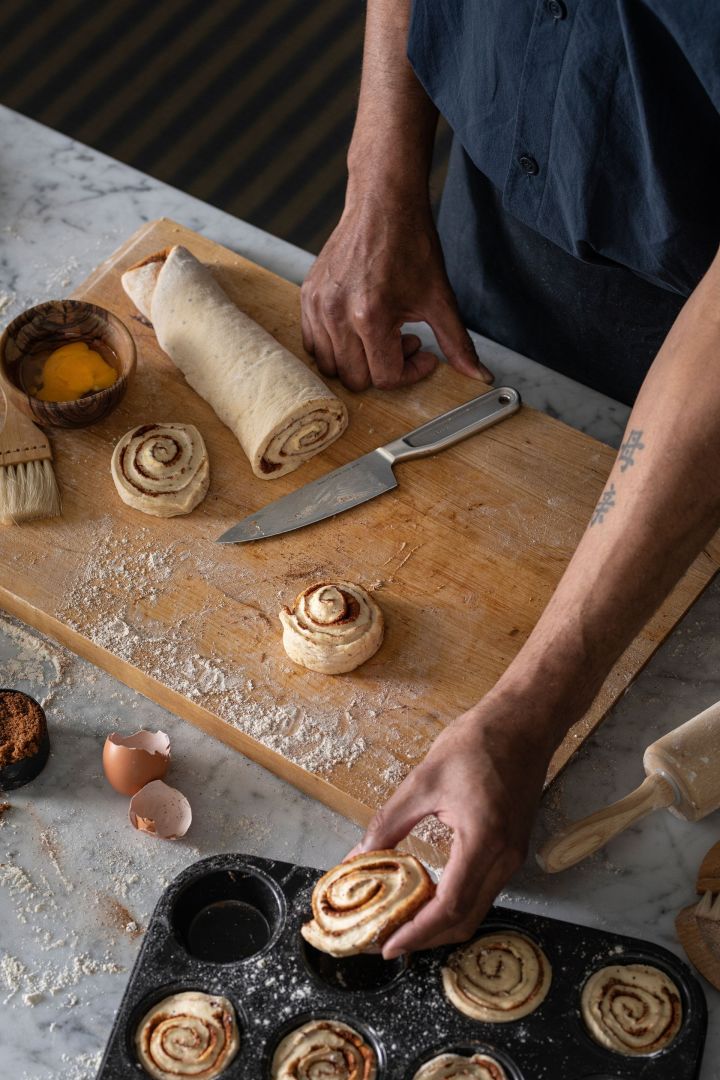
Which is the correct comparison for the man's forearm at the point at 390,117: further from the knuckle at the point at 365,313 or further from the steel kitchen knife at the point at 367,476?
the steel kitchen knife at the point at 367,476

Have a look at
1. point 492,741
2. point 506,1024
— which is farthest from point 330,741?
point 506,1024

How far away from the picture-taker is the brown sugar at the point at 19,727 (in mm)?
2262

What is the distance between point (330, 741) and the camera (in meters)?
2.34

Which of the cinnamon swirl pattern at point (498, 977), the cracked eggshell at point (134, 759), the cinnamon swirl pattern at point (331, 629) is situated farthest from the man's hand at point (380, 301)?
the cinnamon swirl pattern at point (498, 977)

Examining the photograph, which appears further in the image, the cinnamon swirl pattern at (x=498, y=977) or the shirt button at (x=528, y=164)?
the shirt button at (x=528, y=164)

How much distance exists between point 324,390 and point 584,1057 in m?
1.49

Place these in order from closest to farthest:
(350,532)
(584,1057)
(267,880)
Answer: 1. (584,1057)
2. (267,880)
3. (350,532)

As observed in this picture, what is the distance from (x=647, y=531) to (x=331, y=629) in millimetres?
667

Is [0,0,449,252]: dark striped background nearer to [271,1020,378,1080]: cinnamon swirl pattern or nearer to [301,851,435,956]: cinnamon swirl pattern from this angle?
[301,851,435,956]: cinnamon swirl pattern

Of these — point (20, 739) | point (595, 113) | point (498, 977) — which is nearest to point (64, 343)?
point (20, 739)

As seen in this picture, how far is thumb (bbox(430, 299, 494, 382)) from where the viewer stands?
285 centimetres

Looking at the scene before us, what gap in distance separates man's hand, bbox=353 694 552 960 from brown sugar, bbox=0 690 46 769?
70 cm

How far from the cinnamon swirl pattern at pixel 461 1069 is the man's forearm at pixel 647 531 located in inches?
20.4

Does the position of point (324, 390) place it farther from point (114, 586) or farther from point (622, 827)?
point (622, 827)
